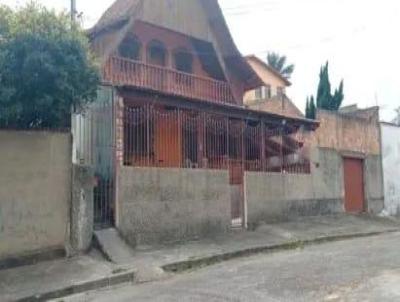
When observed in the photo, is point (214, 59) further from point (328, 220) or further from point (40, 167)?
point (40, 167)

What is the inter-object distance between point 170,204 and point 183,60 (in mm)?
8925

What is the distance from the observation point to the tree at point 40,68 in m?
11.2

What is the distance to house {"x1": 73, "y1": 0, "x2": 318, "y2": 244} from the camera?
1370 centimetres

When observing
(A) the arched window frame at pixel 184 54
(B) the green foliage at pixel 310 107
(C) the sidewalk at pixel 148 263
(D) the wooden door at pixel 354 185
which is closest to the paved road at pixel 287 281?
(C) the sidewalk at pixel 148 263

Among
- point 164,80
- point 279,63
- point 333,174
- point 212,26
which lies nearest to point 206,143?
point 164,80

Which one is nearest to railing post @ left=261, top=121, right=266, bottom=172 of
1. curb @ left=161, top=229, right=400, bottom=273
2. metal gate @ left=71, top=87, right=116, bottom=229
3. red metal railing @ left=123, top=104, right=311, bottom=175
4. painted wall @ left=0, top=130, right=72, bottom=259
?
red metal railing @ left=123, top=104, right=311, bottom=175

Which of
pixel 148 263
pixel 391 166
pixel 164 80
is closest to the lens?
pixel 148 263

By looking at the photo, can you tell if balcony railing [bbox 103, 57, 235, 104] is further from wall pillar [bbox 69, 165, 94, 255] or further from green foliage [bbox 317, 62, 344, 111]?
green foliage [bbox 317, 62, 344, 111]

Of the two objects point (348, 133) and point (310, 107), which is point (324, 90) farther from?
point (348, 133)

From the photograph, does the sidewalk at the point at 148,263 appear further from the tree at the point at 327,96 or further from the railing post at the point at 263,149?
the tree at the point at 327,96

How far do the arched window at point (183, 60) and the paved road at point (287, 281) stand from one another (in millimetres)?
10656

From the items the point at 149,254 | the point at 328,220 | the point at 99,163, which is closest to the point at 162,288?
the point at 149,254

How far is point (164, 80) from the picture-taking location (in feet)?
64.1

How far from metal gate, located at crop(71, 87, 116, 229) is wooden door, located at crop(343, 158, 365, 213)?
36.2ft
